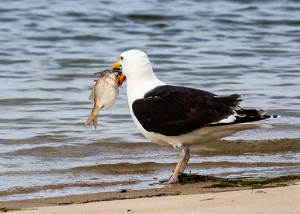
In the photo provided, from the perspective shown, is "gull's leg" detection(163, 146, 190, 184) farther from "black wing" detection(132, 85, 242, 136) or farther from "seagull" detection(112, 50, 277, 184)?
"black wing" detection(132, 85, 242, 136)

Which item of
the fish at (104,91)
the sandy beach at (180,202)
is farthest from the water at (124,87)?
the fish at (104,91)

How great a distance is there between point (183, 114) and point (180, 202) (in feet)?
4.38

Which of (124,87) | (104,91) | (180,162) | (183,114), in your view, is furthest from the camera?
(124,87)

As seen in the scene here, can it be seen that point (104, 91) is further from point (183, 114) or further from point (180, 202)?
point (180, 202)

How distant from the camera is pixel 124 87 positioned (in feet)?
34.7

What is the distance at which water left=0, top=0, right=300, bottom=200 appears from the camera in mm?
5691

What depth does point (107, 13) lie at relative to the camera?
816 inches

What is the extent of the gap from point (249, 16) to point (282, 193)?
1832cm

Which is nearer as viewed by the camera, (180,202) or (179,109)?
(180,202)

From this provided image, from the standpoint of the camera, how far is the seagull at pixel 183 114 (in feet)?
15.1

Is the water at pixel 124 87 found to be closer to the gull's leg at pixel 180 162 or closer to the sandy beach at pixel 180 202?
the gull's leg at pixel 180 162

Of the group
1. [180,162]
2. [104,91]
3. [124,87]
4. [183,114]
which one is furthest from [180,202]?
[124,87]

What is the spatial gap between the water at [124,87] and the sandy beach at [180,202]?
0.59m

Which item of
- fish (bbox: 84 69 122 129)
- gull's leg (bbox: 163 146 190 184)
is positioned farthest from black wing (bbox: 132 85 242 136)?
fish (bbox: 84 69 122 129)
